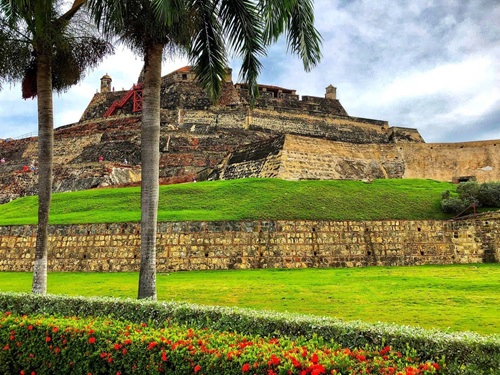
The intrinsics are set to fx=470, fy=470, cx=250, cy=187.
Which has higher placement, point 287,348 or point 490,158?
point 490,158

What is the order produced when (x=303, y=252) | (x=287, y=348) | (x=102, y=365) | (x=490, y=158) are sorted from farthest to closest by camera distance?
1. (x=490, y=158)
2. (x=303, y=252)
3. (x=102, y=365)
4. (x=287, y=348)

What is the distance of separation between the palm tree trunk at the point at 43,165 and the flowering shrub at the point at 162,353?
219cm

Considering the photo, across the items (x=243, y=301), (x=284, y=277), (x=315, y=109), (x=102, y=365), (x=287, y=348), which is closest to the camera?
(x=287, y=348)

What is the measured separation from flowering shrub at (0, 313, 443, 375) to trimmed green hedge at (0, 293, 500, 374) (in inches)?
6.5

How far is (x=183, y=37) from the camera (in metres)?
8.09

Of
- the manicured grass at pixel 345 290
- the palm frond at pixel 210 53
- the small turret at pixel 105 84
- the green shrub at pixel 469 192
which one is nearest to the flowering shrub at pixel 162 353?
the manicured grass at pixel 345 290

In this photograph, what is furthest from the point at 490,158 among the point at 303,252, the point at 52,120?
the point at 52,120

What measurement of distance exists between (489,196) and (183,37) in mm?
13155

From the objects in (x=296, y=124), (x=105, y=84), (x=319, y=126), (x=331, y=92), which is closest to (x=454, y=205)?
(x=296, y=124)

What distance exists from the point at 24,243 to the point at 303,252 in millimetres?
9191

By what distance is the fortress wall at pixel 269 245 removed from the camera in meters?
14.1

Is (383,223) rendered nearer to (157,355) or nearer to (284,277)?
(284,277)

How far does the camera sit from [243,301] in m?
Answer: 8.53

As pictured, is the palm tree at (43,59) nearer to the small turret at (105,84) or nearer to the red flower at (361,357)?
Answer: the red flower at (361,357)
